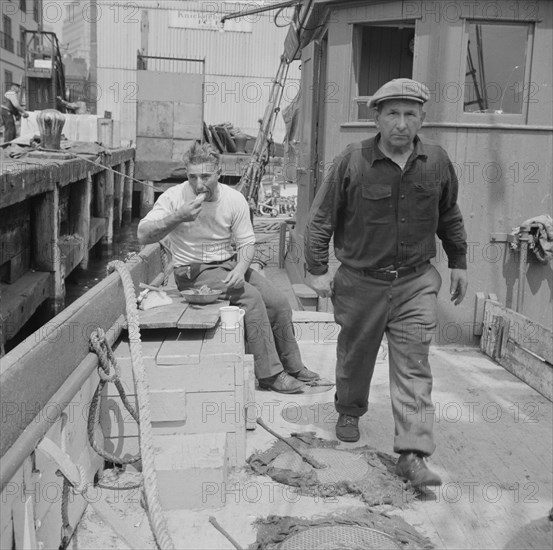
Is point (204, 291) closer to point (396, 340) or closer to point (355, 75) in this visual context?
point (396, 340)

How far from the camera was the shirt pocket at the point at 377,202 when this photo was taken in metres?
3.86

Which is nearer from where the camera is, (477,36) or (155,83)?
(477,36)

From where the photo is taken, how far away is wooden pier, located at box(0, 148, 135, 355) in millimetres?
8133

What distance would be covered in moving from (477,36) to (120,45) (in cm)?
3051

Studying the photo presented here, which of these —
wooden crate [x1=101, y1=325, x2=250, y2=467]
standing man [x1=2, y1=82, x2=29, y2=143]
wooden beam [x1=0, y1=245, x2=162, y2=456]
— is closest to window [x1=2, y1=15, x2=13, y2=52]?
standing man [x1=2, y1=82, x2=29, y2=143]

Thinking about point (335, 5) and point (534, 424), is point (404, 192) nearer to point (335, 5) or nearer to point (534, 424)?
point (534, 424)

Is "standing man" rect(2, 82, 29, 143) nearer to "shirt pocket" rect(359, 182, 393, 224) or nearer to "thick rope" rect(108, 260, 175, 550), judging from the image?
"thick rope" rect(108, 260, 175, 550)

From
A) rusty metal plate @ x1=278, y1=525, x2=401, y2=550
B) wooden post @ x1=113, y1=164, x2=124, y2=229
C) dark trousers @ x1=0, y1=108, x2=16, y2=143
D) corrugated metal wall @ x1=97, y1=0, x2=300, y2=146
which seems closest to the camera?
rusty metal plate @ x1=278, y1=525, x2=401, y2=550

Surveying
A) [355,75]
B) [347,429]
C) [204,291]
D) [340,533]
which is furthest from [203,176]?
[355,75]

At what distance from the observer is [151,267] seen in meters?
5.97

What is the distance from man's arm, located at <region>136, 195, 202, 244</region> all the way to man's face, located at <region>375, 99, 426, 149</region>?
1.33 meters

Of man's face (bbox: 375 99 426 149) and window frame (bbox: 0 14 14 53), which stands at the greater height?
window frame (bbox: 0 14 14 53)

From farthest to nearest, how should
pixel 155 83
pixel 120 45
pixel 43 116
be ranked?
pixel 120 45 < pixel 155 83 < pixel 43 116

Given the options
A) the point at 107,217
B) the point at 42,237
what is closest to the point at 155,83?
the point at 107,217
